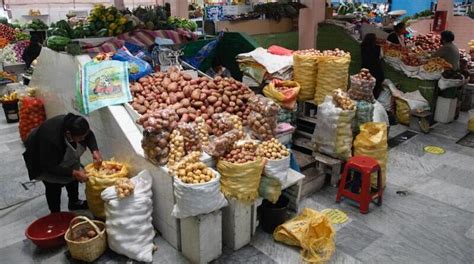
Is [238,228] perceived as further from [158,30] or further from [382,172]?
[158,30]

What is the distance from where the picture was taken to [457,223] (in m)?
4.12

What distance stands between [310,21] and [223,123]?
5297 mm

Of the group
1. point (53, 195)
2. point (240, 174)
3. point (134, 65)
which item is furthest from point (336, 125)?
point (53, 195)

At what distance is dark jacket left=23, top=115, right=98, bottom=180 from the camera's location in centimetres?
352

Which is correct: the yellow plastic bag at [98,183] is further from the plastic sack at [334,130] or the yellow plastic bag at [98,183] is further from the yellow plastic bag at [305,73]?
the yellow plastic bag at [305,73]

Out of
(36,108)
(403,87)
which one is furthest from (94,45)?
(403,87)

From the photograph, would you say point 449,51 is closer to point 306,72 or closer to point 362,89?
point 362,89

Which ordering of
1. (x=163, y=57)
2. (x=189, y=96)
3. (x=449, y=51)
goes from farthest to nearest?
(x=449, y=51) < (x=163, y=57) < (x=189, y=96)

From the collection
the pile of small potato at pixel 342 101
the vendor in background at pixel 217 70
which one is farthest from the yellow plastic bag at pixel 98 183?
the vendor in background at pixel 217 70

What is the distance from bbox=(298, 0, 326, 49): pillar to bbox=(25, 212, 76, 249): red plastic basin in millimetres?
6335

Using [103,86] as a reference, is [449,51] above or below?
above

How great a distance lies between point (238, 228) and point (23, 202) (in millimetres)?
2856

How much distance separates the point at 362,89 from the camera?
493cm

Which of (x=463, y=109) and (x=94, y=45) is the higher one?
(x=94, y=45)
